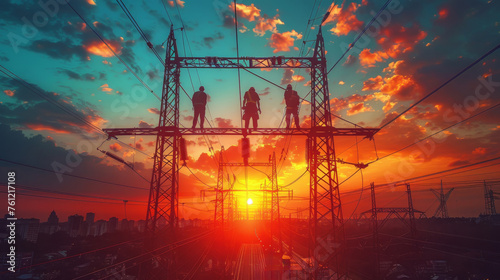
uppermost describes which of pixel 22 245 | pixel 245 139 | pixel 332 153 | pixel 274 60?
pixel 274 60

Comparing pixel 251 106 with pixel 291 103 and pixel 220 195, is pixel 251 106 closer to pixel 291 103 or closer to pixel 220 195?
pixel 291 103

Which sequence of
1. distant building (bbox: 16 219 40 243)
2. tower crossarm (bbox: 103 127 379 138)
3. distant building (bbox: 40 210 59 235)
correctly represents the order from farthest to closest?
distant building (bbox: 40 210 59 235) < distant building (bbox: 16 219 40 243) < tower crossarm (bbox: 103 127 379 138)

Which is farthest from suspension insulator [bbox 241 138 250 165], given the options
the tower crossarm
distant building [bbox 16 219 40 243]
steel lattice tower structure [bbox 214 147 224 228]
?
distant building [bbox 16 219 40 243]

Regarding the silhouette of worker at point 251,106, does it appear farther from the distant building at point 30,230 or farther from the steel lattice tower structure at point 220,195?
the distant building at point 30,230

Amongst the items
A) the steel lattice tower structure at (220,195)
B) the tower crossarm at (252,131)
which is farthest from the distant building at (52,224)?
the tower crossarm at (252,131)

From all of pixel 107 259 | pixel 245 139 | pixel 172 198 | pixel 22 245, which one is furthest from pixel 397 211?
pixel 22 245

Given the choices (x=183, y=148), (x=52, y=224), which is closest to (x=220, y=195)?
(x=183, y=148)

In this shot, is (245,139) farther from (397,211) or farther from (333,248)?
(397,211)

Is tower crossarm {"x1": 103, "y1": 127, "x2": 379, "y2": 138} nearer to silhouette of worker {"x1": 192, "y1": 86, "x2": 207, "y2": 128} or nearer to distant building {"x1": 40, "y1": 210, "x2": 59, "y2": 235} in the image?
silhouette of worker {"x1": 192, "y1": 86, "x2": 207, "y2": 128}
